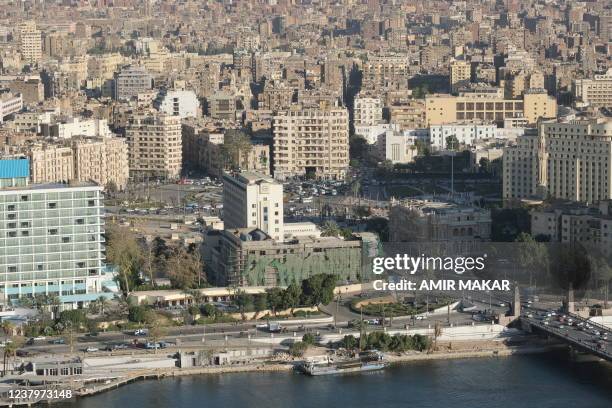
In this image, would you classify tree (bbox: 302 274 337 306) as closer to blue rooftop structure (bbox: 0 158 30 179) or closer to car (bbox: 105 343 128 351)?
car (bbox: 105 343 128 351)

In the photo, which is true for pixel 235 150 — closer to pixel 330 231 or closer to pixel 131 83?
pixel 330 231

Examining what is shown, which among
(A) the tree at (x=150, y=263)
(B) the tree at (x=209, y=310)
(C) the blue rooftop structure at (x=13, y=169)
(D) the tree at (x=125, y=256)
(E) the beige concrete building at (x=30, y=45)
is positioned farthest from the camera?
(E) the beige concrete building at (x=30, y=45)

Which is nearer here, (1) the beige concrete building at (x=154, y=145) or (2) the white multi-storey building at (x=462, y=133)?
(1) the beige concrete building at (x=154, y=145)

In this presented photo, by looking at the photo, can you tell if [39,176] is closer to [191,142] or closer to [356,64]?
[191,142]

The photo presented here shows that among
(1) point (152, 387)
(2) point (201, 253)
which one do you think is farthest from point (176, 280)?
(1) point (152, 387)

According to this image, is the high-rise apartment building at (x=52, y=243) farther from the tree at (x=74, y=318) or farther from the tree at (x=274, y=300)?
the tree at (x=274, y=300)

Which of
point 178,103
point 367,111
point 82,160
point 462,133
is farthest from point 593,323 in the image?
point 178,103

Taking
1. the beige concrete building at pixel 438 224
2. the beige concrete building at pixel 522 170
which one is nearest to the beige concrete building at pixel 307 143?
the beige concrete building at pixel 522 170
